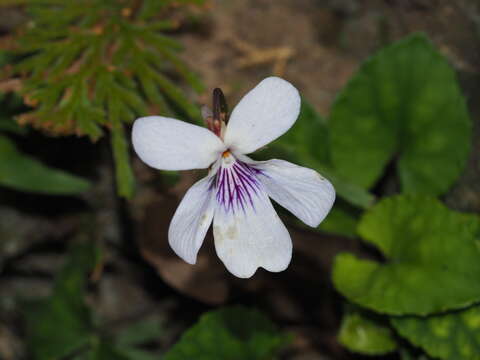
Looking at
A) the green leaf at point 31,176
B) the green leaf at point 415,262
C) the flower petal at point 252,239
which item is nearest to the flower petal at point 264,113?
the flower petal at point 252,239

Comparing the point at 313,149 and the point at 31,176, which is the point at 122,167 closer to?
the point at 31,176

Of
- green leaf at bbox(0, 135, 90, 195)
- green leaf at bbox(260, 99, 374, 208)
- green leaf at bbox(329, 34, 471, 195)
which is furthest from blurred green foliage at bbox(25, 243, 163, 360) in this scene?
green leaf at bbox(329, 34, 471, 195)

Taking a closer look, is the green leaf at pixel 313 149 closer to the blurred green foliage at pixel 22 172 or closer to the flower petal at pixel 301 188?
the flower petal at pixel 301 188

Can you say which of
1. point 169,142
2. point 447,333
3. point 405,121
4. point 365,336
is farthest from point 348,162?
point 169,142

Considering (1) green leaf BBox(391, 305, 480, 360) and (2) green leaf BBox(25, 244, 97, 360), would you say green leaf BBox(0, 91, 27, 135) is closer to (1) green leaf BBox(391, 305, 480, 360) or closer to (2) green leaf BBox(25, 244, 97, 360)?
(2) green leaf BBox(25, 244, 97, 360)

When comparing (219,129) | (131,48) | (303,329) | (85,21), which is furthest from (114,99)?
(303,329)

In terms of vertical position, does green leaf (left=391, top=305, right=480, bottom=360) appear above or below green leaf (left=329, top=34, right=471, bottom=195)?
below
